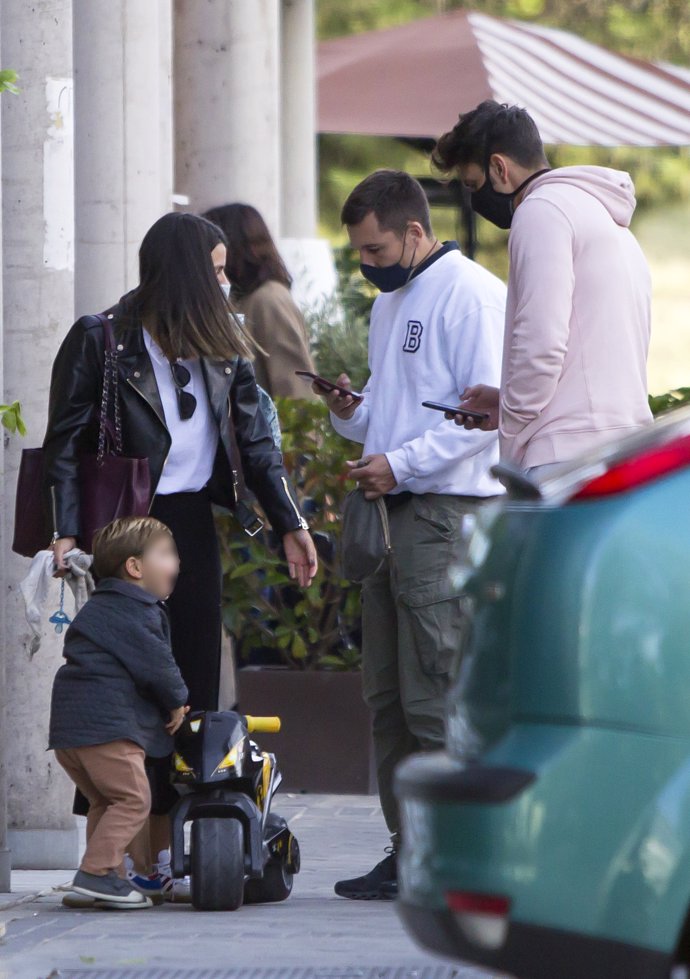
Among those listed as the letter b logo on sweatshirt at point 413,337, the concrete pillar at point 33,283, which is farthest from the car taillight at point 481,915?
the concrete pillar at point 33,283

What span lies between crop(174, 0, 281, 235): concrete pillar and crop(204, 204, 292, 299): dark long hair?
295 cm

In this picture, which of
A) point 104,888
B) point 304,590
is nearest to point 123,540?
point 104,888

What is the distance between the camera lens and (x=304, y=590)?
26.3ft

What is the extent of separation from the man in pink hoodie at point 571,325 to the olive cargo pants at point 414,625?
0.63 m

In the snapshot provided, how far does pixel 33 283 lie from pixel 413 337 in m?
1.30

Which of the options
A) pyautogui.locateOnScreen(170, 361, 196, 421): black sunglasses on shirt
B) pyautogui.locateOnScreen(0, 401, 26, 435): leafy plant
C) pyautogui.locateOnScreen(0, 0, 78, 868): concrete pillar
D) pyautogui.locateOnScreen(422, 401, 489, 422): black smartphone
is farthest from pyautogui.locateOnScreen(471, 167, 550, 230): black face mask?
pyautogui.locateOnScreen(0, 0, 78, 868): concrete pillar

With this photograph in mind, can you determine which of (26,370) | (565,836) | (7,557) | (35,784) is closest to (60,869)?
(35,784)

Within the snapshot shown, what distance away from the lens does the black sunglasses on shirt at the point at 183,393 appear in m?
5.58

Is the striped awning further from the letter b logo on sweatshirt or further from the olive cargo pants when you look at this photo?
the olive cargo pants

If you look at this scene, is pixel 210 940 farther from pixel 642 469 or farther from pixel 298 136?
pixel 298 136

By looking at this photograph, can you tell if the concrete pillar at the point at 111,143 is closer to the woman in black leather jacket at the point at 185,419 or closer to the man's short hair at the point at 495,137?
the woman in black leather jacket at the point at 185,419

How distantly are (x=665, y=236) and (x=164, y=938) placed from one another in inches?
1260

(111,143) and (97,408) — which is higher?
(111,143)

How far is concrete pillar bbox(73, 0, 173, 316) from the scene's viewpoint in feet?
24.3
